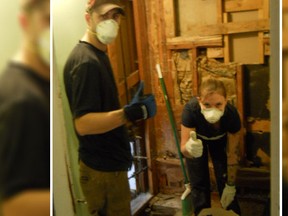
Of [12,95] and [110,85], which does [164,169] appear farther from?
[12,95]

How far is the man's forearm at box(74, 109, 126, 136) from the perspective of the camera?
108cm

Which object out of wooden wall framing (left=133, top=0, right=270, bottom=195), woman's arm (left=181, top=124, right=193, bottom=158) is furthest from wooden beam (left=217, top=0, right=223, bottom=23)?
woman's arm (left=181, top=124, right=193, bottom=158)

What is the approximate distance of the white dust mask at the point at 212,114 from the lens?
3.50 ft

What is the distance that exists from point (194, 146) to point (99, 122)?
1.07ft

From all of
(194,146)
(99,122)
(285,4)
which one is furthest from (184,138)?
(285,4)

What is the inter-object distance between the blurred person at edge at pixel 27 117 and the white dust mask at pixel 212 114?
1.70 ft

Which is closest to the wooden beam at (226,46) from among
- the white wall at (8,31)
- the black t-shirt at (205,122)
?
the black t-shirt at (205,122)

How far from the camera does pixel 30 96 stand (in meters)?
1.02

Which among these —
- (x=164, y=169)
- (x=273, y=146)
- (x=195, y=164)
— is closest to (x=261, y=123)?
(x=273, y=146)

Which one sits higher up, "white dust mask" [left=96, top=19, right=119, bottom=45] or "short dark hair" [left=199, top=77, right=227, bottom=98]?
"white dust mask" [left=96, top=19, right=119, bottom=45]

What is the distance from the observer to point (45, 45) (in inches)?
40.7

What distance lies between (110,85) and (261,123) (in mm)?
499

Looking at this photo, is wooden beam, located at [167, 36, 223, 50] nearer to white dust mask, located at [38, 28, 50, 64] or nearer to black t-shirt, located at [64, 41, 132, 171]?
black t-shirt, located at [64, 41, 132, 171]

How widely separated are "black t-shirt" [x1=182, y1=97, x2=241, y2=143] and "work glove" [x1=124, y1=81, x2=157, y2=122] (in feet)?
0.37
